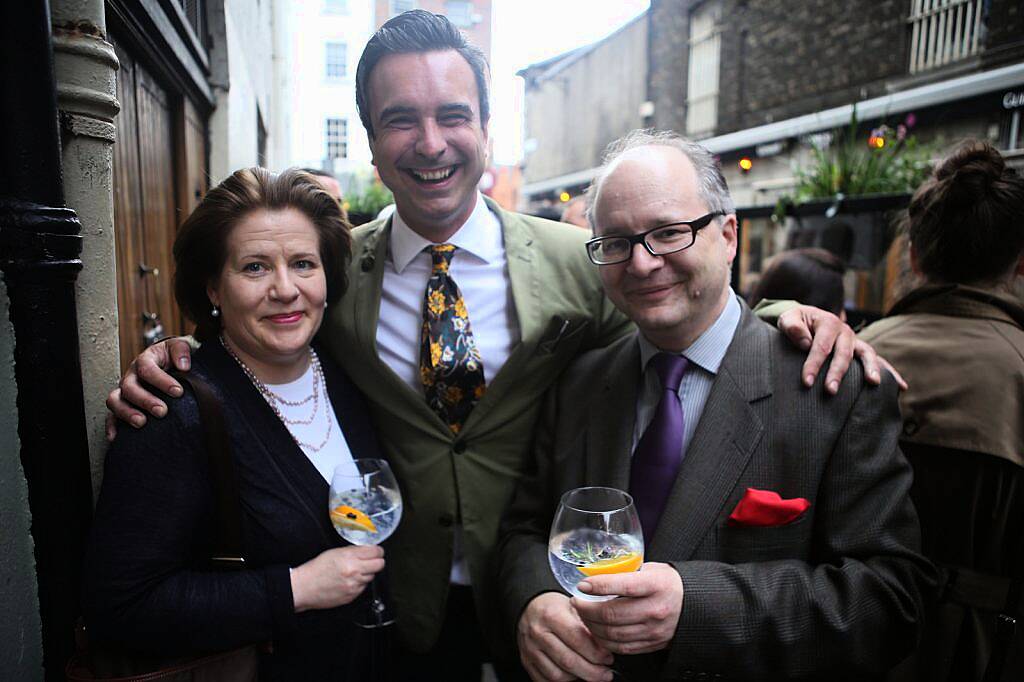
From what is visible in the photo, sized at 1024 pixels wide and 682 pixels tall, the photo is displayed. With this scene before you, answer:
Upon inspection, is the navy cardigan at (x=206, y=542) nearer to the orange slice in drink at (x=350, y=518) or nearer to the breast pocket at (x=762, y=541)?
the orange slice in drink at (x=350, y=518)

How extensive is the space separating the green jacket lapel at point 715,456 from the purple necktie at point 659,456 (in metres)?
0.03

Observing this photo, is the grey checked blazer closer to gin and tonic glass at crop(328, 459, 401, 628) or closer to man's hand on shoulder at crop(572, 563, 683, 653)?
man's hand on shoulder at crop(572, 563, 683, 653)

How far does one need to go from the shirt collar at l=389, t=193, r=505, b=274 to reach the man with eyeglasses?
46cm

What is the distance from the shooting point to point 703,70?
14320 mm

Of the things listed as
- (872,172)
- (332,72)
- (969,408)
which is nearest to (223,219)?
(969,408)

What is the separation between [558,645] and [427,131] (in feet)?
4.65

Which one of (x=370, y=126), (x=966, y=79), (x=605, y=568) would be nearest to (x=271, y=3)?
(x=370, y=126)

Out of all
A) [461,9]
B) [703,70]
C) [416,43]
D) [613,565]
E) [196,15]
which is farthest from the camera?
[461,9]

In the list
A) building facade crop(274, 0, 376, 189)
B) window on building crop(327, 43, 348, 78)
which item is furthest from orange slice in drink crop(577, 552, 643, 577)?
window on building crop(327, 43, 348, 78)

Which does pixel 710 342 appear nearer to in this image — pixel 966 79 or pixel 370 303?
pixel 370 303

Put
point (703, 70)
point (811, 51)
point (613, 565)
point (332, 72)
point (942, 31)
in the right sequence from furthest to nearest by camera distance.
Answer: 1. point (332, 72)
2. point (703, 70)
3. point (811, 51)
4. point (942, 31)
5. point (613, 565)

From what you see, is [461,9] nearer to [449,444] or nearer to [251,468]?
[449,444]

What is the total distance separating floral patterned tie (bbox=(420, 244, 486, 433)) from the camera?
1.95 meters

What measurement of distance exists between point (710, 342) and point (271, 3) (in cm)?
515
